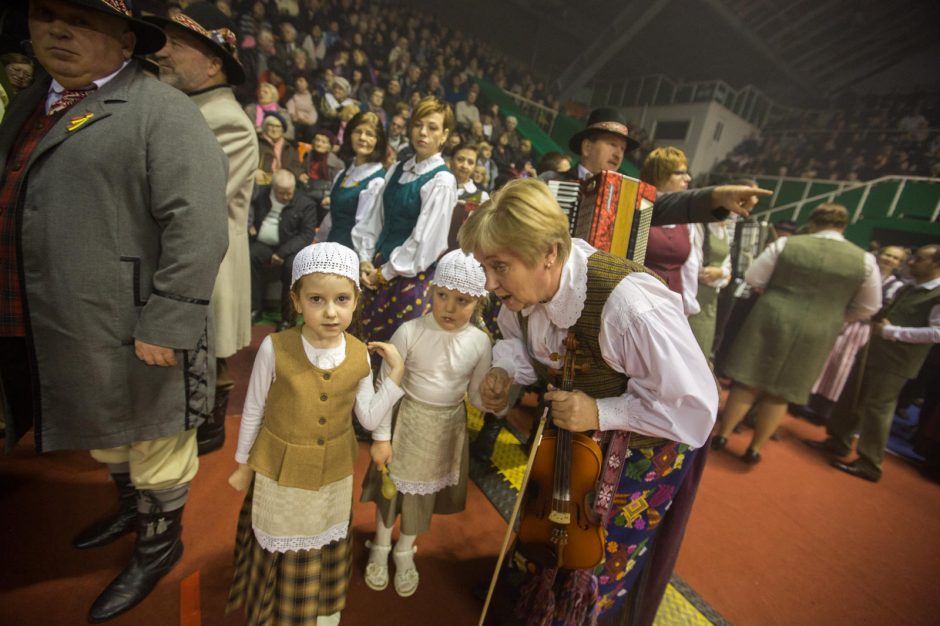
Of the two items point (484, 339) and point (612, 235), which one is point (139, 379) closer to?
point (484, 339)

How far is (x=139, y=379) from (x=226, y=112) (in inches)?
49.9

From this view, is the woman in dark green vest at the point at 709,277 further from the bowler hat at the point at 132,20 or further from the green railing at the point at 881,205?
the green railing at the point at 881,205

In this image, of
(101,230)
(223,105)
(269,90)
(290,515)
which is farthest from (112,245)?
(269,90)

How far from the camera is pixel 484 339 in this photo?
178 cm

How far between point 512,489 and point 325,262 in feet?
6.73

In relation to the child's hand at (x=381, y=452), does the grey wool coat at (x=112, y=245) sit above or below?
above

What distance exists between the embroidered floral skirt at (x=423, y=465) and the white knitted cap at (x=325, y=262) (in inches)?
28.6

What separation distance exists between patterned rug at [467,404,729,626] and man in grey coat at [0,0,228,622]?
194 cm

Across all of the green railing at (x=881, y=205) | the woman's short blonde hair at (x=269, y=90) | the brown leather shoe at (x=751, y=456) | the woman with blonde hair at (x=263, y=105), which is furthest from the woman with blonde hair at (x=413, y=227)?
the green railing at (x=881, y=205)

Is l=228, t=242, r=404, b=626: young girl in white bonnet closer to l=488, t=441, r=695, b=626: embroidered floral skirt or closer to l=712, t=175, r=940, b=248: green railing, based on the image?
l=488, t=441, r=695, b=626: embroidered floral skirt

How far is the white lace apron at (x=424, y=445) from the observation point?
68.3 inches

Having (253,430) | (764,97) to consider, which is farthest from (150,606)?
(764,97)

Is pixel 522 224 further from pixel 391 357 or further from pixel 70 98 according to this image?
pixel 70 98

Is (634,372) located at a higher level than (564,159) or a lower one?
lower
